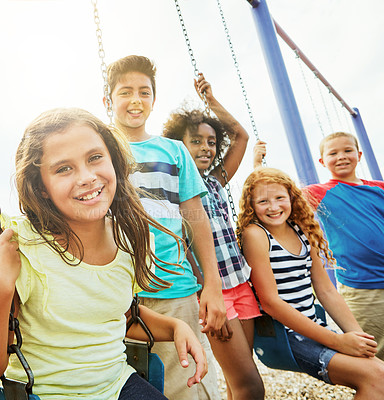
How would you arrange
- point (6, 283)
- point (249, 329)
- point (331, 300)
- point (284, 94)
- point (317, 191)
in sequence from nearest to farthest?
1. point (6, 283)
2. point (249, 329)
3. point (331, 300)
4. point (317, 191)
5. point (284, 94)

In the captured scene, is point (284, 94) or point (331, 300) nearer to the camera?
point (331, 300)

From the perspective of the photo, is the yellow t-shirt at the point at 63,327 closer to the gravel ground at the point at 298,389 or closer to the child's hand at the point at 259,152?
the child's hand at the point at 259,152

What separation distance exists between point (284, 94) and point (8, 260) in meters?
3.11

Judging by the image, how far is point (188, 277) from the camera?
1271mm

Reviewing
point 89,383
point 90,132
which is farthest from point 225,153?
point 89,383

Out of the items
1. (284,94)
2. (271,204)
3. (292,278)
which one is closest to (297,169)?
(284,94)

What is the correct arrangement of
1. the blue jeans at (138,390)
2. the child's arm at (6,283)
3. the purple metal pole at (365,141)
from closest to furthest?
the child's arm at (6,283) < the blue jeans at (138,390) < the purple metal pole at (365,141)

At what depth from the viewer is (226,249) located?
1.50 m

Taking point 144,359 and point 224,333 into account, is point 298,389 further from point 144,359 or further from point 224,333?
point 144,359

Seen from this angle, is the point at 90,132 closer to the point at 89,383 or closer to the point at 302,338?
the point at 89,383

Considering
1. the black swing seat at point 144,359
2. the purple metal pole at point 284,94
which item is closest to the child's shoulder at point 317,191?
the purple metal pole at point 284,94

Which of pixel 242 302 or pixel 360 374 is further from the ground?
pixel 242 302

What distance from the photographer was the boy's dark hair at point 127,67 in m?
1.50

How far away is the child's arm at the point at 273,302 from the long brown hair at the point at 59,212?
540 mm
